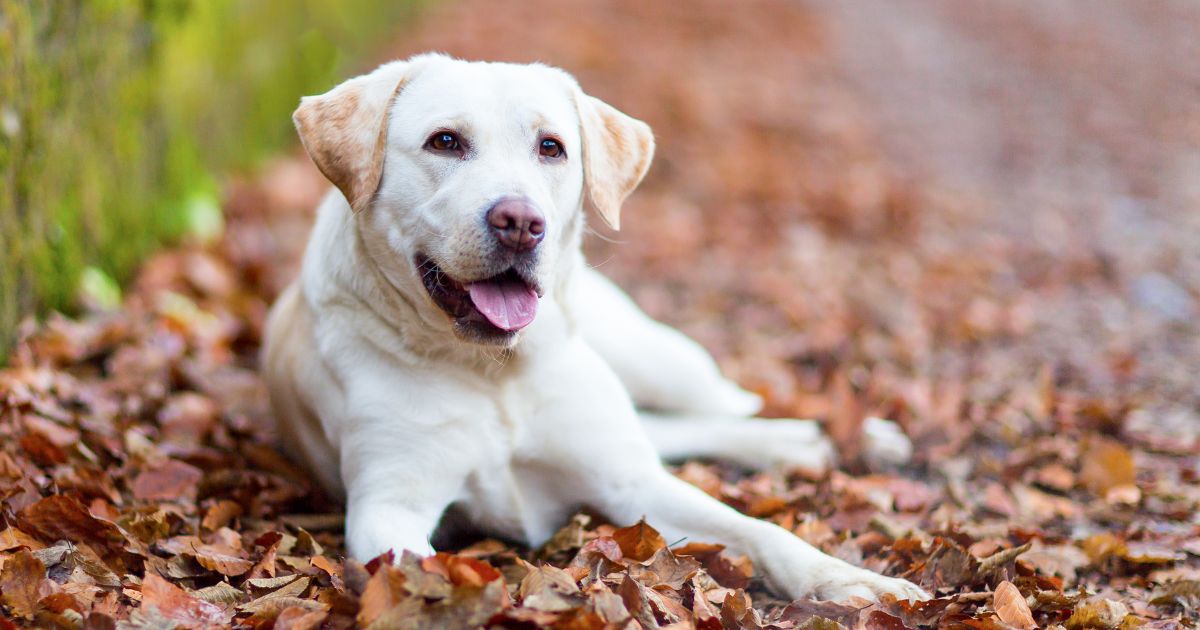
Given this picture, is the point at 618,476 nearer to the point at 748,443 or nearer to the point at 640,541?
the point at 640,541

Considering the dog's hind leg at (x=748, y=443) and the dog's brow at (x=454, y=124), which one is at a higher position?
the dog's brow at (x=454, y=124)

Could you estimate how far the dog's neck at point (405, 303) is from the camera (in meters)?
3.22

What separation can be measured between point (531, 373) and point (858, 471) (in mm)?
1533

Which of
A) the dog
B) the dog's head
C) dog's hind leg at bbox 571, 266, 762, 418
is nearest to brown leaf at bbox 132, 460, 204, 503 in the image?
the dog

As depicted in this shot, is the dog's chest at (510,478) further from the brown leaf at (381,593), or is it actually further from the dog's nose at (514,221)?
the brown leaf at (381,593)

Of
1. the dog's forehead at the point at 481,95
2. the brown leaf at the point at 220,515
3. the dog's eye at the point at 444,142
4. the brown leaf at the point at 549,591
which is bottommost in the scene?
the brown leaf at the point at 220,515

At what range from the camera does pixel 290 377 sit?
367cm

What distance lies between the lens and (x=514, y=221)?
294 cm

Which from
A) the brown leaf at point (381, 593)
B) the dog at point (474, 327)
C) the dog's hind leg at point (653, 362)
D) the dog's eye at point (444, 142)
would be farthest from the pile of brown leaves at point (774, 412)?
the dog's eye at point (444, 142)

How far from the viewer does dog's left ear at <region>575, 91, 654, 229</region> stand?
3434mm

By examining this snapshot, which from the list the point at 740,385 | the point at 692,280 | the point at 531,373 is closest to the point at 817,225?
the point at 692,280

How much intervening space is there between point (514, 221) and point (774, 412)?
2.17 m

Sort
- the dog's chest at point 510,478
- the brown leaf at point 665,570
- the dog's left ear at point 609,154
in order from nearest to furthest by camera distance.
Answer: the brown leaf at point 665,570 → the dog's chest at point 510,478 → the dog's left ear at point 609,154

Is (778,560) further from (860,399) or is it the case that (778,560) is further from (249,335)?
(249,335)
